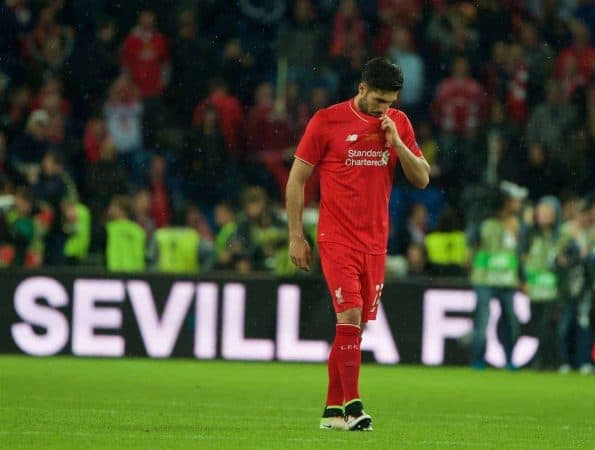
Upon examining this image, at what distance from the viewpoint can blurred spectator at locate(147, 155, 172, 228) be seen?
20.1 metres

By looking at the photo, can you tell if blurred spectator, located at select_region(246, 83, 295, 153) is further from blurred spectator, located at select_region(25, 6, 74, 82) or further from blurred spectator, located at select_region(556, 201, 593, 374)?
blurred spectator, located at select_region(556, 201, 593, 374)

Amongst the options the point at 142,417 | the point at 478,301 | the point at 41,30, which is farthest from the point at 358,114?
the point at 41,30

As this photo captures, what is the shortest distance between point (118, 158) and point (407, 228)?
3.95 meters

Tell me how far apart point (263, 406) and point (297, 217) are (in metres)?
2.41

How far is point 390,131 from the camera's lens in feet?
31.1

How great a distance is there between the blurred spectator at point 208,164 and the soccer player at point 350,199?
1077 centimetres

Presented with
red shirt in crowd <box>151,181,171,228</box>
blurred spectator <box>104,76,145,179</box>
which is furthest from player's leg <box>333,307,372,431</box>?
blurred spectator <box>104,76,145,179</box>

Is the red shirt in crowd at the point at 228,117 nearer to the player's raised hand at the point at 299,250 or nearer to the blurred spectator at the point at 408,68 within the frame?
the blurred spectator at the point at 408,68

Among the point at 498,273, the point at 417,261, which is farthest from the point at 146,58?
the point at 498,273

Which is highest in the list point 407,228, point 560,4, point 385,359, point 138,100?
point 560,4

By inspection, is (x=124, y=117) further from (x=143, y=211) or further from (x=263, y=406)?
(x=263, y=406)

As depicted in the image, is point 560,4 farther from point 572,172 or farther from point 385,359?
point 385,359

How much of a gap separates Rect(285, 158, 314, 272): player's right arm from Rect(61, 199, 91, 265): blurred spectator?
364 inches

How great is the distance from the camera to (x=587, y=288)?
17812 mm
